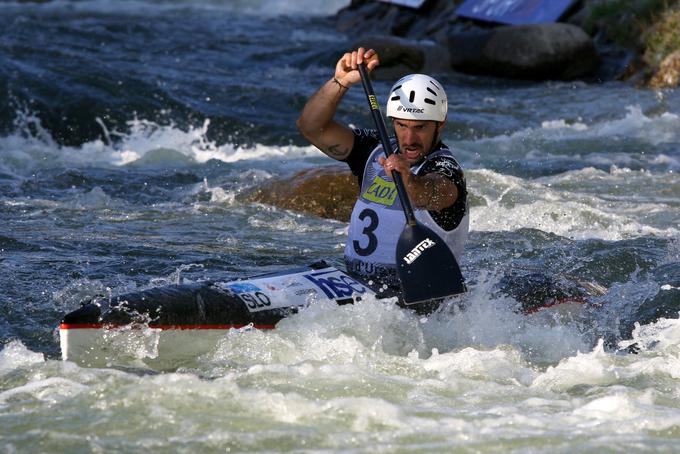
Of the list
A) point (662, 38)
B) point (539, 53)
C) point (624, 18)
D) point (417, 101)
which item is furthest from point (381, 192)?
point (624, 18)

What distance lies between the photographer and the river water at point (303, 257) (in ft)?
15.8

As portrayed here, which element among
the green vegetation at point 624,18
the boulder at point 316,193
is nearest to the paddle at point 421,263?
the boulder at point 316,193

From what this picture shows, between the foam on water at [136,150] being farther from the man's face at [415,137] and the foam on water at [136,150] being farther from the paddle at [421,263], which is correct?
the paddle at [421,263]

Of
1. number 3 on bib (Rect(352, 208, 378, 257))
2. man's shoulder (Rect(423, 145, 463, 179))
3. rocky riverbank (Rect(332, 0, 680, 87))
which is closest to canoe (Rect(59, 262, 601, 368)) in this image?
number 3 on bib (Rect(352, 208, 378, 257))

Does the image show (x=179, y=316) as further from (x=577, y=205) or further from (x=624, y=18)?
(x=624, y=18)

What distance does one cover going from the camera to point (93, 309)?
17.1ft

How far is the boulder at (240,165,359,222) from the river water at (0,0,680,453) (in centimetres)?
20

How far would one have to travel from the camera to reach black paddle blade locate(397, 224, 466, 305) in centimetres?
572

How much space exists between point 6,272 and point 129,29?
45.6 ft

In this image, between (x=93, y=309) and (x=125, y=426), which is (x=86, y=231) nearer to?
(x=93, y=309)

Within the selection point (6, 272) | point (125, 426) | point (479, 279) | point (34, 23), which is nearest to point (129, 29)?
point (34, 23)

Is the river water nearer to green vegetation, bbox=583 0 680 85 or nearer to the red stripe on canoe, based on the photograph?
the red stripe on canoe

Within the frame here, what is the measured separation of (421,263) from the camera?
5.70 metres

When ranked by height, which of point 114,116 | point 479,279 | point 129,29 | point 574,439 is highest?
point 129,29
